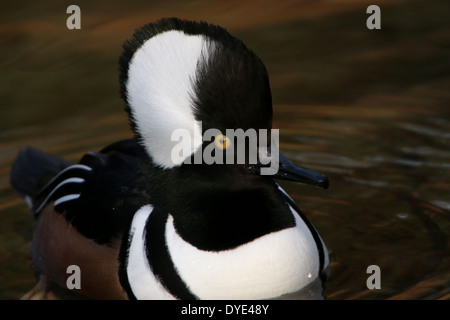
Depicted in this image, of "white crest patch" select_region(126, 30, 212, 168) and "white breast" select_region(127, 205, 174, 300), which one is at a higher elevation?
"white crest patch" select_region(126, 30, 212, 168)

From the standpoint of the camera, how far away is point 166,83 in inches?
169

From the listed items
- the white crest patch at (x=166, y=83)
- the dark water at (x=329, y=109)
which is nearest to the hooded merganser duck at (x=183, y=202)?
the white crest patch at (x=166, y=83)

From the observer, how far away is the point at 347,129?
736cm

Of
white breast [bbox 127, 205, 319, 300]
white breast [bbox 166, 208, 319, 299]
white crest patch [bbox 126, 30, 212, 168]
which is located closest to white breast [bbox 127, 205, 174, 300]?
white breast [bbox 127, 205, 319, 300]

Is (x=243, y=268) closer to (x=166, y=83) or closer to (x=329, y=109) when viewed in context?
(x=166, y=83)

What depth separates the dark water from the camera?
18.4 ft

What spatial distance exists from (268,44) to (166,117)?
14.9 feet

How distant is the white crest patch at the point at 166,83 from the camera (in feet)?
13.9

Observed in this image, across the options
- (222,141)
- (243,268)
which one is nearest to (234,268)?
(243,268)

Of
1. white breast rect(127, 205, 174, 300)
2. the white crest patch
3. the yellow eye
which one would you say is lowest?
white breast rect(127, 205, 174, 300)

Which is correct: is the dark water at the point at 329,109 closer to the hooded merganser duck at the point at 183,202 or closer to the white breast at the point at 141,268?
the hooded merganser duck at the point at 183,202

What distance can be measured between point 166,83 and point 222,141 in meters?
0.45

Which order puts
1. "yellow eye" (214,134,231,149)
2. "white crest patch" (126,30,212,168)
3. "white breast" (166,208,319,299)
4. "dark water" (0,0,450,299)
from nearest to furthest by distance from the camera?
1. "white crest patch" (126,30,212,168)
2. "yellow eye" (214,134,231,149)
3. "white breast" (166,208,319,299)
4. "dark water" (0,0,450,299)

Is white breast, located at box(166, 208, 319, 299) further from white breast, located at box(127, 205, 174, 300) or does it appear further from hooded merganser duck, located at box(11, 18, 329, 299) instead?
white breast, located at box(127, 205, 174, 300)
